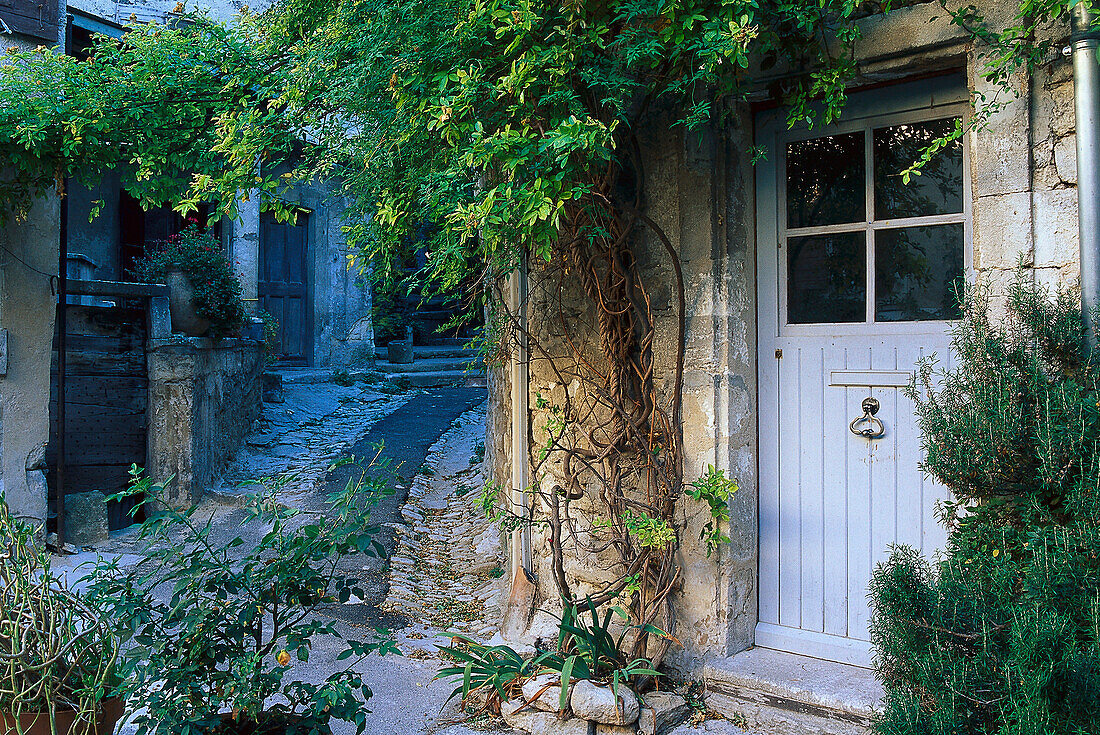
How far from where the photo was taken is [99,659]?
7.46 feet

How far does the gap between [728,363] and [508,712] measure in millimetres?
1658

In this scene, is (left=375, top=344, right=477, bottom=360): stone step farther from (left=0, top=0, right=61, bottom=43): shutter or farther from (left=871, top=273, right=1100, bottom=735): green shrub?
(left=871, top=273, right=1100, bottom=735): green shrub

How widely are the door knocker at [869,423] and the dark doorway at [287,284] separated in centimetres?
1000

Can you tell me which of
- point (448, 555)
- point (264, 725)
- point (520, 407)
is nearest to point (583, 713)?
point (264, 725)

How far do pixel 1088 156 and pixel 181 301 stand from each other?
22.8 ft

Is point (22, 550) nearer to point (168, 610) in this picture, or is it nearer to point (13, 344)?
point (168, 610)

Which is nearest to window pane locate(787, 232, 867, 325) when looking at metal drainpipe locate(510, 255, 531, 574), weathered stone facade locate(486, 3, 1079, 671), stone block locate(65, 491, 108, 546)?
weathered stone facade locate(486, 3, 1079, 671)

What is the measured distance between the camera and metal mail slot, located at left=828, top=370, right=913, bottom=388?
3.13 m

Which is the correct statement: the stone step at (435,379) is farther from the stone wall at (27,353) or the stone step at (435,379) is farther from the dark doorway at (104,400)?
the stone wall at (27,353)

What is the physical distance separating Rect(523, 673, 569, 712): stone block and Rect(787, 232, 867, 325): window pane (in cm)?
178

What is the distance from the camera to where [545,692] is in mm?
3170

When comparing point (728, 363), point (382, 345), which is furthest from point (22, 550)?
point (382, 345)

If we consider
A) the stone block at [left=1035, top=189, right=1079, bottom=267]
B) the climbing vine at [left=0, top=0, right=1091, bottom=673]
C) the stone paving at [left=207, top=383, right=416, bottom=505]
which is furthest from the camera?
the stone paving at [left=207, top=383, right=416, bottom=505]

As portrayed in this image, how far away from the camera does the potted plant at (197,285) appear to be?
24.1ft
